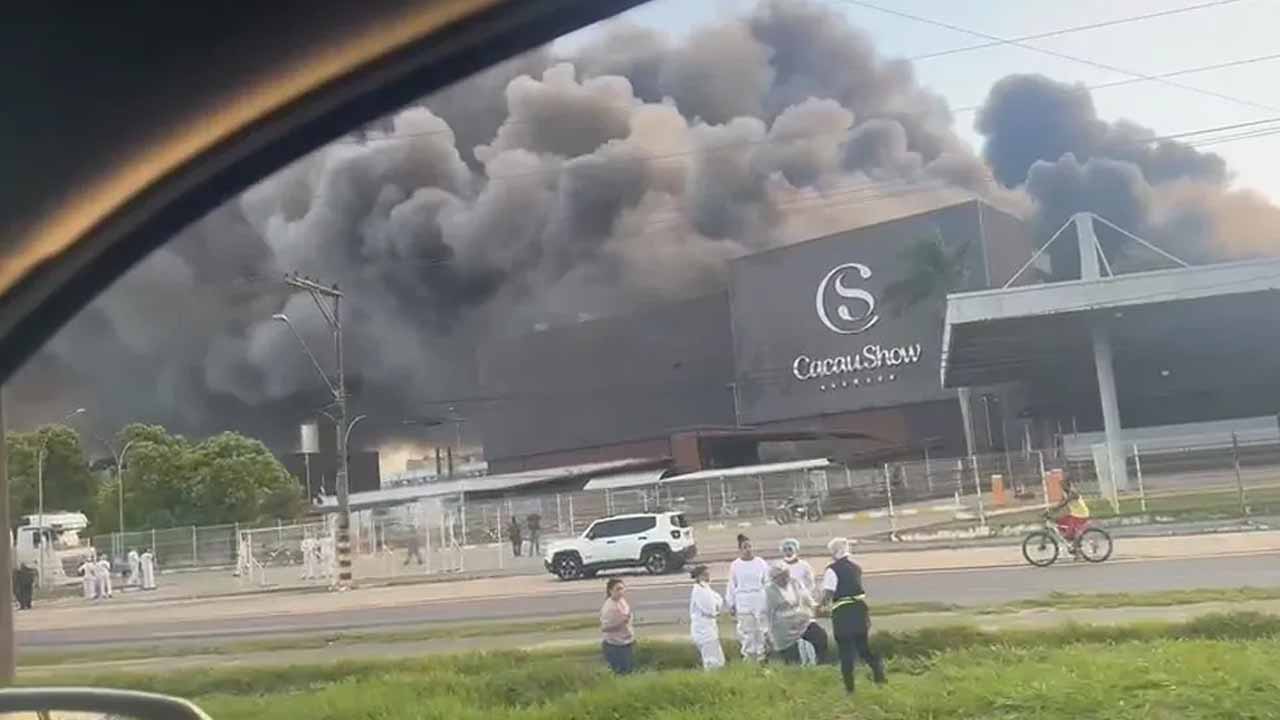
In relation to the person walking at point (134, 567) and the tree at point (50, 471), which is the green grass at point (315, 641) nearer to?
the person walking at point (134, 567)

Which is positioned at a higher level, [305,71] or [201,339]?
[305,71]

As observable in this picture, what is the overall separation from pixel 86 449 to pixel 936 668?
3.45 metres

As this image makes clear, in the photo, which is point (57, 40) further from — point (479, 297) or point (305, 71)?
point (479, 297)

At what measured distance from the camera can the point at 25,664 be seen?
461 centimetres

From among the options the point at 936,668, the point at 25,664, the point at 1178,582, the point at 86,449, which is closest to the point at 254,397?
the point at 86,449

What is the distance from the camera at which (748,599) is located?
4.04 meters

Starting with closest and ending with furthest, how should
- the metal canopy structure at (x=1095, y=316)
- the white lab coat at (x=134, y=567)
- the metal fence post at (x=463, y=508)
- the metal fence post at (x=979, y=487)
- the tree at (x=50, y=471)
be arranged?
the metal canopy structure at (x=1095, y=316) < the metal fence post at (x=979, y=487) < the tree at (x=50, y=471) < the metal fence post at (x=463, y=508) < the white lab coat at (x=134, y=567)

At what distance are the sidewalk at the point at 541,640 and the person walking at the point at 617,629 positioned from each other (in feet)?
0.15

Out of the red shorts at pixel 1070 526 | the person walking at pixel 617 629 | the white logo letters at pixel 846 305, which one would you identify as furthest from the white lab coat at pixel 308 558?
the red shorts at pixel 1070 526

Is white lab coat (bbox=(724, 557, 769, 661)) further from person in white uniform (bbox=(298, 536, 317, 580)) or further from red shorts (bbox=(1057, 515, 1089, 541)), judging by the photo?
person in white uniform (bbox=(298, 536, 317, 580))

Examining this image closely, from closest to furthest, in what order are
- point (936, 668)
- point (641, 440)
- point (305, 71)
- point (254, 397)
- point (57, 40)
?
point (57, 40)
point (305, 71)
point (936, 668)
point (641, 440)
point (254, 397)

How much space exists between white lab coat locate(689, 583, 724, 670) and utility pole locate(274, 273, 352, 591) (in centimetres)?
146

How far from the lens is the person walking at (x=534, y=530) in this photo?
15.0 ft

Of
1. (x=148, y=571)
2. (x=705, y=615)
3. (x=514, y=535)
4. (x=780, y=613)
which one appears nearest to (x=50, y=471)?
(x=148, y=571)
